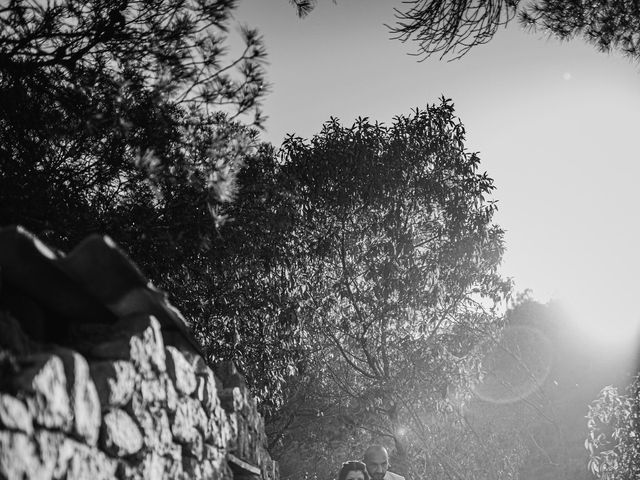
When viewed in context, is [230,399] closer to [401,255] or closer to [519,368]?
[401,255]

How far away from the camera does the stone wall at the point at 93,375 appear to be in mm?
1319

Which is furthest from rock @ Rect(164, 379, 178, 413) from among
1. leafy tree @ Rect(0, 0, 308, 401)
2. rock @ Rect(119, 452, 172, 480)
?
leafy tree @ Rect(0, 0, 308, 401)

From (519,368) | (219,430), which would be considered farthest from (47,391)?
(519,368)

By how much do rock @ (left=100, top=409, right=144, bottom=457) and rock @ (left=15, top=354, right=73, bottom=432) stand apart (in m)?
0.22

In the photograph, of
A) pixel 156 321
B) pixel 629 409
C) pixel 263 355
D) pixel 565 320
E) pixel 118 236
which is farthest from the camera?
pixel 565 320

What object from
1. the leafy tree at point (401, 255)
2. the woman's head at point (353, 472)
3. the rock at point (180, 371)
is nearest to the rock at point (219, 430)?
the rock at point (180, 371)

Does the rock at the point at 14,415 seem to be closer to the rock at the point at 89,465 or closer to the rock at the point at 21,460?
the rock at the point at 21,460

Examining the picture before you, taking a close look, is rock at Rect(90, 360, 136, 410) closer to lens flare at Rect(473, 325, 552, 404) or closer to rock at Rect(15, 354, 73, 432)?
rock at Rect(15, 354, 73, 432)

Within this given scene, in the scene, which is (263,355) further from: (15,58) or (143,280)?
(143,280)

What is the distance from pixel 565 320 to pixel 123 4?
27.9 meters

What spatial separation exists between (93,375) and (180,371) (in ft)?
2.29

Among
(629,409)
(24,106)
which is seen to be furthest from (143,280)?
(629,409)

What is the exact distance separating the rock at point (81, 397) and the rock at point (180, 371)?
2.11ft

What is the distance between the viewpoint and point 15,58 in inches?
181
